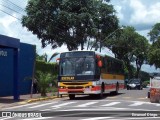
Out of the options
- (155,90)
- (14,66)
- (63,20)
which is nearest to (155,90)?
(155,90)

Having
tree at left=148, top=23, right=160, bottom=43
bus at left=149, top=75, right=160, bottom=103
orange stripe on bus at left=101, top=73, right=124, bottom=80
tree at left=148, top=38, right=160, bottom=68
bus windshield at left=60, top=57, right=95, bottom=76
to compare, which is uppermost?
tree at left=148, top=23, right=160, bottom=43

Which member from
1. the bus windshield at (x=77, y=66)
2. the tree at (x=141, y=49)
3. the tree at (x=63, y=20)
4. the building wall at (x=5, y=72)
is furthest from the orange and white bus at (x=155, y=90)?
the tree at (x=141, y=49)

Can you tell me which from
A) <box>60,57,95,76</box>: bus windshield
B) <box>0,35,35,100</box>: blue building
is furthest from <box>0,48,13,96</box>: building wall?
<box>60,57,95,76</box>: bus windshield

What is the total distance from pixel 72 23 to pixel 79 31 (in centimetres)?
148

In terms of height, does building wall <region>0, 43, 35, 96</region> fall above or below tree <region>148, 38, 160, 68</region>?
below

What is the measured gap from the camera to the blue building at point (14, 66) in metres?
28.7

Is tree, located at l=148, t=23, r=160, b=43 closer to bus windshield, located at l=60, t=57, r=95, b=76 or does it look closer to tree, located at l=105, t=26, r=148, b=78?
tree, located at l=105, t=26, r=148, b=78

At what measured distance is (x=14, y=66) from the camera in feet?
94.3

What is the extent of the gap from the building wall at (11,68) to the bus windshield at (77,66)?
6167 millimetres

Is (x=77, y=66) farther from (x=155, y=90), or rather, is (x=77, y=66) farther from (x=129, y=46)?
(x=129, y=46)

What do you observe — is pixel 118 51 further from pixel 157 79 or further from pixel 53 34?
pixel 157 79

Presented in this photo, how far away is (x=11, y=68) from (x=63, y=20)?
16409 mm

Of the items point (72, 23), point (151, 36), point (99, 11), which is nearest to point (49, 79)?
point (72, 23)

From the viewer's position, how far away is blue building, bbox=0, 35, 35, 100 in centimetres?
2867
